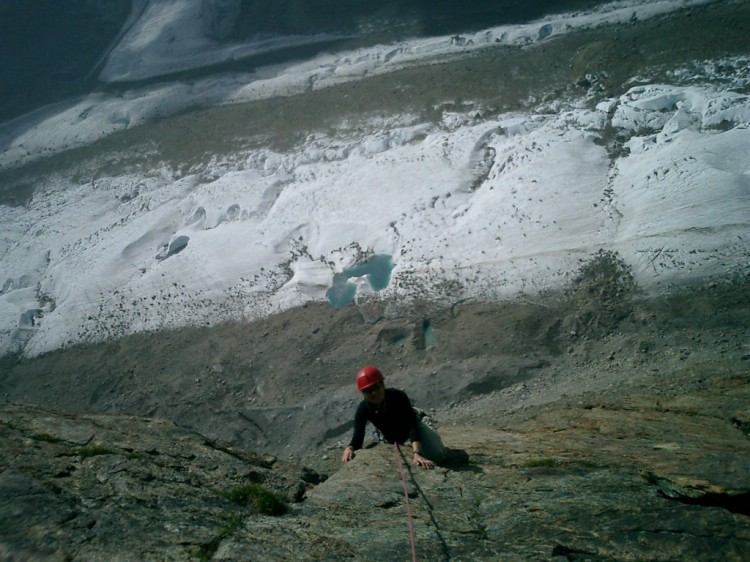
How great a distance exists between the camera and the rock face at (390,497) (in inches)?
185

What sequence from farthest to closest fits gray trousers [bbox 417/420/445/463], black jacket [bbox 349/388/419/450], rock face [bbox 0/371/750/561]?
gray trousers [bbox 417/420/445/463] → black jacket [bbox 349/388/419/450] → rock face [bbox 0/371/750/561]

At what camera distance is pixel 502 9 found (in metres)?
27.7

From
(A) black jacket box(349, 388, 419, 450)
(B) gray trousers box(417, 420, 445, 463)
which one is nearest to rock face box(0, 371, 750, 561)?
(B) gray trousers box(417, 420, 445, 463)

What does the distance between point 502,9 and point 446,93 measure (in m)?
9.08

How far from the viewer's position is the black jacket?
22.6ft

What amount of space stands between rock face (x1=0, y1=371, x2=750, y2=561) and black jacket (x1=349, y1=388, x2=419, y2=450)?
366 mm

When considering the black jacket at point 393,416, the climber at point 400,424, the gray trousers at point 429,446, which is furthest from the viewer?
the gray trousers at point 429,446

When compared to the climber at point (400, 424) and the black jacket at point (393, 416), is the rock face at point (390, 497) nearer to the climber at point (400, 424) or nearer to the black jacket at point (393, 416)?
the climber at point (400, 424)

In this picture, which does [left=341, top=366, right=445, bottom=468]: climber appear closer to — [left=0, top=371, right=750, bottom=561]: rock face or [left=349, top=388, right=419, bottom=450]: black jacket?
[left=349, top=388, right=419, bottom=450]: black jacket

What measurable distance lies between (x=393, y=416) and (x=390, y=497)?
3.76 feet

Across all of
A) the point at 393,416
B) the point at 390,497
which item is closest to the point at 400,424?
the point at 393,416

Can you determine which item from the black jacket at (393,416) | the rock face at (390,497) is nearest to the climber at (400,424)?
the black jacket at (393,416)

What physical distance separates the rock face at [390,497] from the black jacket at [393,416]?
0.37m

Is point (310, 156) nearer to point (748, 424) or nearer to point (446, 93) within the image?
point (446, 93)
